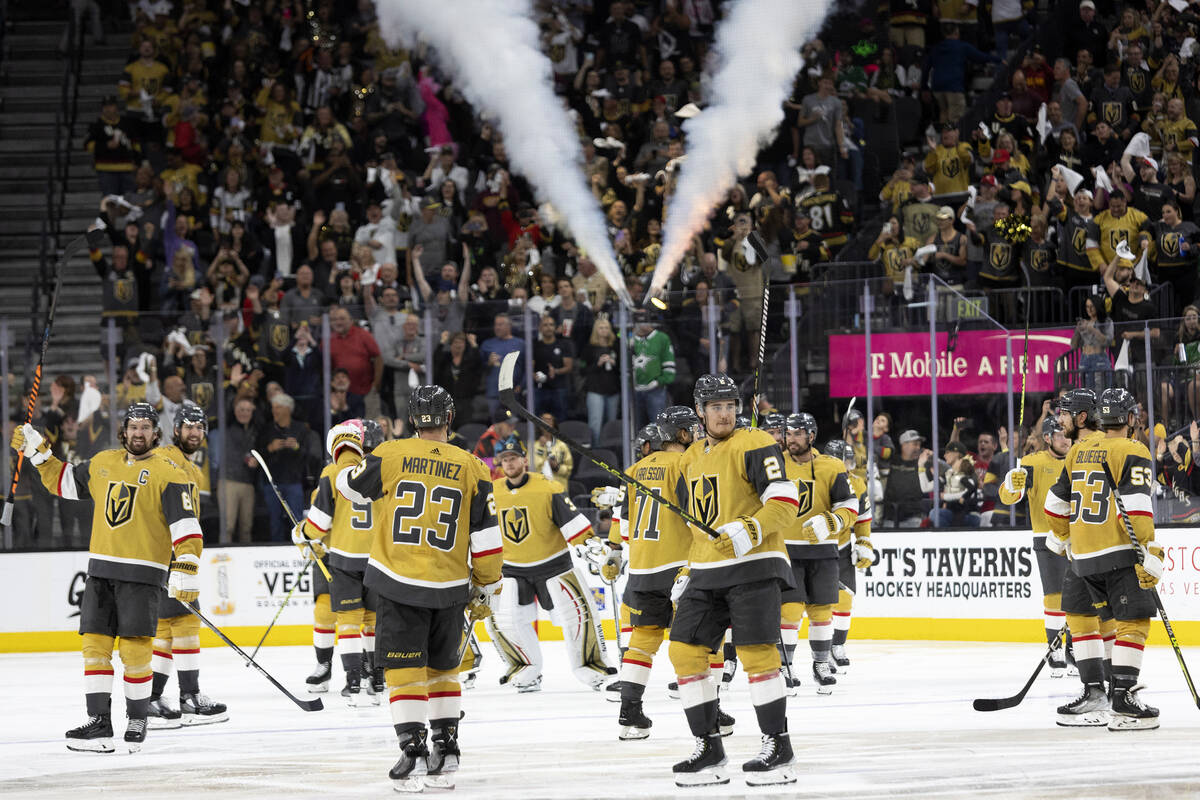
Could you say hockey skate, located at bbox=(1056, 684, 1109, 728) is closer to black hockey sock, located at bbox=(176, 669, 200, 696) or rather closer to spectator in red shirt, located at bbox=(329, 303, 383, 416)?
black hockey sock, located at bbox=(176, 669, 200, 696)

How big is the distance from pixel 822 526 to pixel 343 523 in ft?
9.46

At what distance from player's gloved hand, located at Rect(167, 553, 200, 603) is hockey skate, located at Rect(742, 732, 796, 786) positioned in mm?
3210

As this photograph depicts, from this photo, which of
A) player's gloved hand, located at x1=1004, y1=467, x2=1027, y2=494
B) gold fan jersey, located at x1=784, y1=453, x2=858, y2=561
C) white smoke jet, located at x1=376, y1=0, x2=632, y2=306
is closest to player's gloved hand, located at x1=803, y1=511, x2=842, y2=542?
gold fan jersey, located at x1=784, y1=453, x2=858, y2=561

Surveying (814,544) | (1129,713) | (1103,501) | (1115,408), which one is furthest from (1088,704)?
(814,544)

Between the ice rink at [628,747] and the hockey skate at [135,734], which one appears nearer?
the ice rink at [628,747]

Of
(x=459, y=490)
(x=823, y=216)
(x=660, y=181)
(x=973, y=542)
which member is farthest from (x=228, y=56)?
(x=459, y=490)

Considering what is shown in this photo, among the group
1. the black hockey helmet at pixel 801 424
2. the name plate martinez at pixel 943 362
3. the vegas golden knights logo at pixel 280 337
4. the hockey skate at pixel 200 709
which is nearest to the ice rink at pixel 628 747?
the hockey skate at pixel 200 709

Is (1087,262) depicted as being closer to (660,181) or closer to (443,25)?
(660,181)

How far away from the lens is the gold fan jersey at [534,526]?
35.3 feet

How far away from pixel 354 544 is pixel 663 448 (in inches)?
76.8

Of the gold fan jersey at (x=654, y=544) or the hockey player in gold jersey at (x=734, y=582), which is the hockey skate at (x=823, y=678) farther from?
the hockey player in gold jersey at (x=734, y=582)

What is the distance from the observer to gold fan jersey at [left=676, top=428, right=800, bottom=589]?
22.9 ft

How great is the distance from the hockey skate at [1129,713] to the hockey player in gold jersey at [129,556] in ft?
15.4

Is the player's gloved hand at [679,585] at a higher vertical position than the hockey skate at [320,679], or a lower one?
higher
